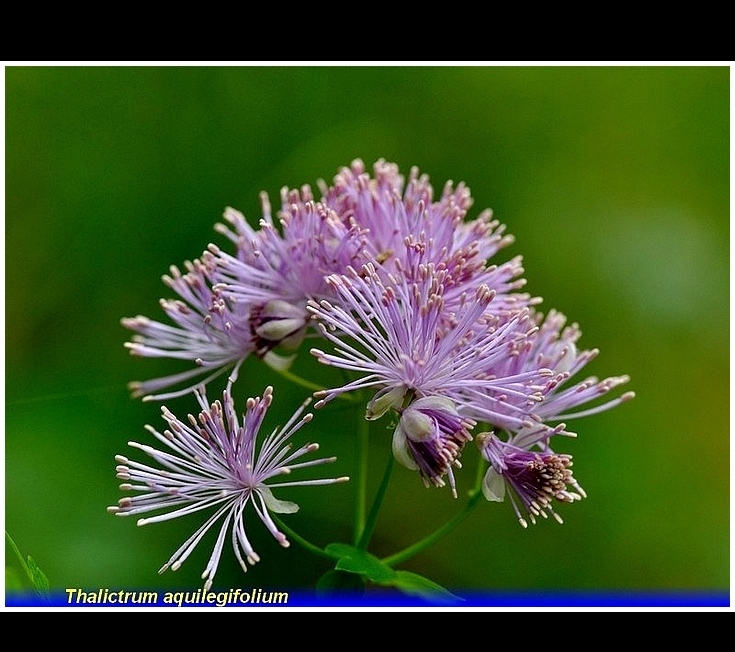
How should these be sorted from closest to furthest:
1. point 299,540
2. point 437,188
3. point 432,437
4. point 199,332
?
point 432,437
point 299,540
point 199,332
point 437,188

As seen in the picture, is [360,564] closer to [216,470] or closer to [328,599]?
[328,599]

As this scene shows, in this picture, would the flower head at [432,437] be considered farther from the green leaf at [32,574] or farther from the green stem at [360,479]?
the green leaf at [32,574]

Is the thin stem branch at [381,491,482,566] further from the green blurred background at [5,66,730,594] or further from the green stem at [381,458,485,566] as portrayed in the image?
the green blurred background at [5,66,730,594]

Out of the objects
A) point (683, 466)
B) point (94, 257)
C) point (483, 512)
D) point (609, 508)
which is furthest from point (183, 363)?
point (683, 466)

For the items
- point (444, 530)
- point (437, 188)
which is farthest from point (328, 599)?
point (437, 188)

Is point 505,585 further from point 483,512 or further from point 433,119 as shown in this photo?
point 433,119

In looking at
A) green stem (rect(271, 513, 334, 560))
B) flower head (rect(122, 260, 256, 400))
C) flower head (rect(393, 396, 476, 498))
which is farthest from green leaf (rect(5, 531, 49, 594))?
flower head (rect(393, 396, 476, 498))
